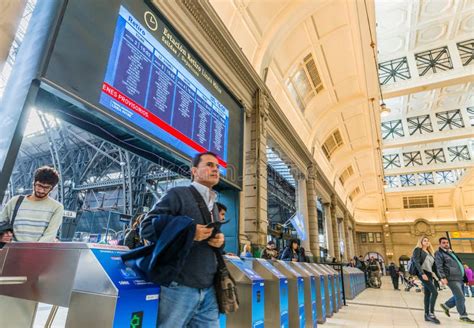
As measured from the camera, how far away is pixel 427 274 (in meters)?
5.19

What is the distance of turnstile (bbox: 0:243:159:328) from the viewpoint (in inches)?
51.9

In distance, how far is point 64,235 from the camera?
11500 millimetres

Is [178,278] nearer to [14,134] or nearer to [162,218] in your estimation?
[162,218]

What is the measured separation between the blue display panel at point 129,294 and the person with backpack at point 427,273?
545 cm

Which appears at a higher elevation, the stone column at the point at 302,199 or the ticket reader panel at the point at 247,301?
the stone column at the point at 302,199

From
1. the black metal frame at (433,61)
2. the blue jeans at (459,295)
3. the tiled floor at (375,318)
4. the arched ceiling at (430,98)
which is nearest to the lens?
the tiled floor at (375,318)

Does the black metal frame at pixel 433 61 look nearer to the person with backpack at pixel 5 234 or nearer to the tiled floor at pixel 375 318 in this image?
the tiled floor at pixel 375 318

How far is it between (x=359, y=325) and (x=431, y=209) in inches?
1074

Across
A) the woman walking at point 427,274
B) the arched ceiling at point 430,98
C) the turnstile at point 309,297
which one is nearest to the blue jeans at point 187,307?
the turnstile at point 309,297

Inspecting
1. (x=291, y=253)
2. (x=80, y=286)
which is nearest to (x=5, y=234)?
(x=80, y=286)

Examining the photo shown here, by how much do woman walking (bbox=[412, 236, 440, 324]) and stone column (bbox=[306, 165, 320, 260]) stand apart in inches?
212

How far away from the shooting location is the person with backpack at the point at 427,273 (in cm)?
509

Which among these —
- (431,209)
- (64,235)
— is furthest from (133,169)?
(431,209)

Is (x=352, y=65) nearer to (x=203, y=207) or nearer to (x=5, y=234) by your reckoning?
(x=203, y=207)
